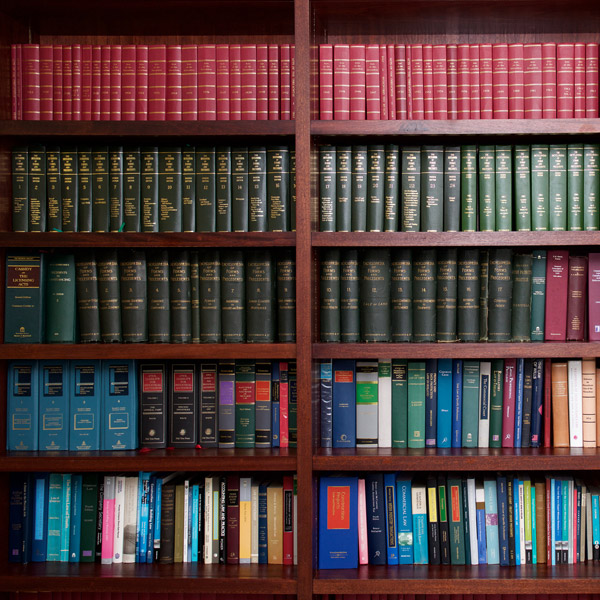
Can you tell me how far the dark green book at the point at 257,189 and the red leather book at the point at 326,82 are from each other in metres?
0.20

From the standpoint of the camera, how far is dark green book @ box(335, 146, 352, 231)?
174 cm

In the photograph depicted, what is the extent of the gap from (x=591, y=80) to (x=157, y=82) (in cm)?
119

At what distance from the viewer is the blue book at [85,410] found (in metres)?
1.79

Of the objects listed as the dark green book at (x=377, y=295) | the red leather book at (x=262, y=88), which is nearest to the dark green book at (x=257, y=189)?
the red leather book at (x=262, y=88)

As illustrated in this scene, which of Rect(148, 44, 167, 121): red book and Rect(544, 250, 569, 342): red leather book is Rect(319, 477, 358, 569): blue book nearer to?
Rect(544, 250, 569, 342): red leather book

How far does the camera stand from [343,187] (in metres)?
1.74

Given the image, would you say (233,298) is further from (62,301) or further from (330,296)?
(62,301)

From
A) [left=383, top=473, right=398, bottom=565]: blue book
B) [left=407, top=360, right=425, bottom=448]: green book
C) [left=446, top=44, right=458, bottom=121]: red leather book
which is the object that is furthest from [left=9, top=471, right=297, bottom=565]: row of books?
[left=446, top=44, right=458, bottom=121]: red leather book

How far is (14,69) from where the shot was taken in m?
1.77

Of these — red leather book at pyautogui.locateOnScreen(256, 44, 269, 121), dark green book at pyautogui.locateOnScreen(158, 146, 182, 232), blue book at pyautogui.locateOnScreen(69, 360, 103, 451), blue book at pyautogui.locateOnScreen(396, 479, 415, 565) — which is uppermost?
red leather book at pyautogui.locateOnScreen(256, 44, 269, 121)

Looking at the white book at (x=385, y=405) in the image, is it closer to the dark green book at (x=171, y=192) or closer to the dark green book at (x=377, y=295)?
the dark green book at (x=377, y=295)

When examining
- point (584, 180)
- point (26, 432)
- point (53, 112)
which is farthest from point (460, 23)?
point (26, 432)

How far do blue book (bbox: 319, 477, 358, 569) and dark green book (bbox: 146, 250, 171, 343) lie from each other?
0.62m

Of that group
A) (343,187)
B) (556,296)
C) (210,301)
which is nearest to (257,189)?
(343,187)
